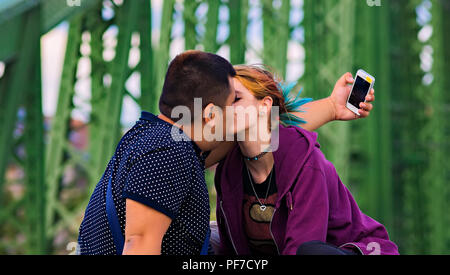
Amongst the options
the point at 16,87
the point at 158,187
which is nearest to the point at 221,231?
the point at 158,187

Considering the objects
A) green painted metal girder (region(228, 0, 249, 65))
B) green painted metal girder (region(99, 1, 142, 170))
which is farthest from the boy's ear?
green painted metal girder (region(228, 0, 249, 65))

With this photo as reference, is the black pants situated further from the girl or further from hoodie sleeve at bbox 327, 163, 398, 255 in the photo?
hoodie sleeve at bbox 327, 163, 398, 255

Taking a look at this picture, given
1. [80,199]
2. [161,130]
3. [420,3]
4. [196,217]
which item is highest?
[420,3]

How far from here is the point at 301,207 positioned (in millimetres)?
1934

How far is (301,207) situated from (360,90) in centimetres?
66

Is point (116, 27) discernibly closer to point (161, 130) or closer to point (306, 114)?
point (306, 114)

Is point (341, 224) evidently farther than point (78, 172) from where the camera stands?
No

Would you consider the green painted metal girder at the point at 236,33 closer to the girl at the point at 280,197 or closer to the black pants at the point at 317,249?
the girl at the point at 280,197

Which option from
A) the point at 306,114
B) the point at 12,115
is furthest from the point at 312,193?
the point at 12,115

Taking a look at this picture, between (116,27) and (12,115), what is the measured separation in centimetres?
96

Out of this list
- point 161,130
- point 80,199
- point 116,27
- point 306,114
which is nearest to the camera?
point 161,130

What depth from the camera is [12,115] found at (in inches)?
98.9

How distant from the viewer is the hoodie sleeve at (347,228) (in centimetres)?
198

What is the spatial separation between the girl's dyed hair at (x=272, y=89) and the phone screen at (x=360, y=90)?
201 millimetres
